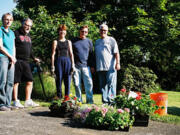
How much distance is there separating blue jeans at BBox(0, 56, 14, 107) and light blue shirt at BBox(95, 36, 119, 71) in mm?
1928

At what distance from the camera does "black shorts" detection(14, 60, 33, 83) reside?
5.37 m

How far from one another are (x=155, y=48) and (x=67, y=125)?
9.69m

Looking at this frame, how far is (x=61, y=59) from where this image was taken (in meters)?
5.54

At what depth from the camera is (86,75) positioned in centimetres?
582

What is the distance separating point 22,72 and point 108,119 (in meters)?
2.56

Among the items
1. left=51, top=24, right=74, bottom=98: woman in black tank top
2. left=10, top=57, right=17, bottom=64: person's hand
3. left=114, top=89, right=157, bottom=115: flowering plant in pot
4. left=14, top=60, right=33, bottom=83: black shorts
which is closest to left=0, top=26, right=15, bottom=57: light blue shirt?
left=10, top=57, right=17, bottom=64: person's hand

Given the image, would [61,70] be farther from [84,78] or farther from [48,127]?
[48,127]

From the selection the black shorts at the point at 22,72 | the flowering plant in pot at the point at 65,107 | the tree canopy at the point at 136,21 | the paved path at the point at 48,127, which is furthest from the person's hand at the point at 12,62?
the tree canopy at the point at 136,21

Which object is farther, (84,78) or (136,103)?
(84,78)

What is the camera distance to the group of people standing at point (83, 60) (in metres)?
5.55

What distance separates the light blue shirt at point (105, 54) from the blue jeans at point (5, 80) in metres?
1.93

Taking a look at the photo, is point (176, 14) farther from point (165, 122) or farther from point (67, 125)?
point (67, 125)

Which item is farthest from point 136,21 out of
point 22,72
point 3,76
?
point 3,76

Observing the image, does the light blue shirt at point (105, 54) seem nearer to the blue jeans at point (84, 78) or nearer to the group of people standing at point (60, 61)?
the group of people standing at point (60, 61)
